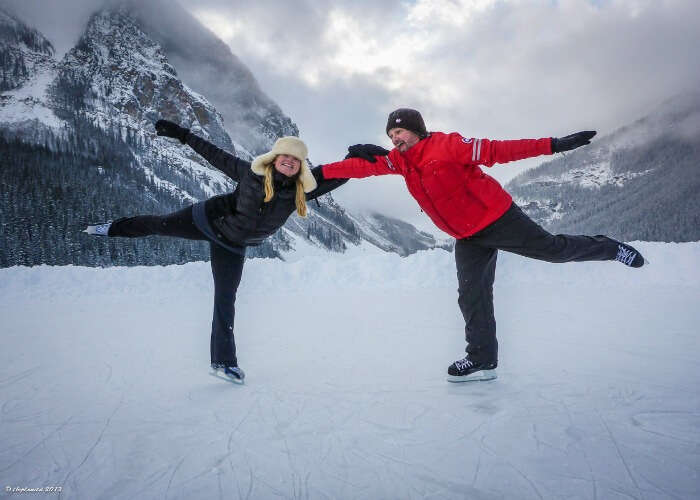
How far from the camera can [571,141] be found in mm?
2521

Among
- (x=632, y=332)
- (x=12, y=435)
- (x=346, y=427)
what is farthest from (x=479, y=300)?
(x=12, y=435)

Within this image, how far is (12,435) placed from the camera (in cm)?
202

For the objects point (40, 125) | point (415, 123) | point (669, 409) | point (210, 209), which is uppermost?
point (40, 125)

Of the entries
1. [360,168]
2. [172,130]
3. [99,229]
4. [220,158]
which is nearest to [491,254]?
[360,168]

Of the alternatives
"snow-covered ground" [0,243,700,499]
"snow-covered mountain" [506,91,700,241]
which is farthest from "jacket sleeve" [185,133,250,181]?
"snow-covered mountain" [506,91,700,241]

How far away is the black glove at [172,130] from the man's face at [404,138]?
1912mm

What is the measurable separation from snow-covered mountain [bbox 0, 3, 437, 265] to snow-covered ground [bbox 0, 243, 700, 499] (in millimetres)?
37535

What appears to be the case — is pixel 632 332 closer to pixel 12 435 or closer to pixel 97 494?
pixel 97 494

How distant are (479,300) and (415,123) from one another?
148cm

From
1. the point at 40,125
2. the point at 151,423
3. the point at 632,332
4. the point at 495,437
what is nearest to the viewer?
the point at 495,437

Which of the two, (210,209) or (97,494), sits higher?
(210,209)

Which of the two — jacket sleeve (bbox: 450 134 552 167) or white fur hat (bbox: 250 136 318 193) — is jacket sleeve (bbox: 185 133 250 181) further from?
jacket sleeve (bbox: 450 134 552 167)

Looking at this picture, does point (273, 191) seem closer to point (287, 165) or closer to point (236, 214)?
point (287, 165)

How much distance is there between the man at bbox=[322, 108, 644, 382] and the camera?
2.62 m
